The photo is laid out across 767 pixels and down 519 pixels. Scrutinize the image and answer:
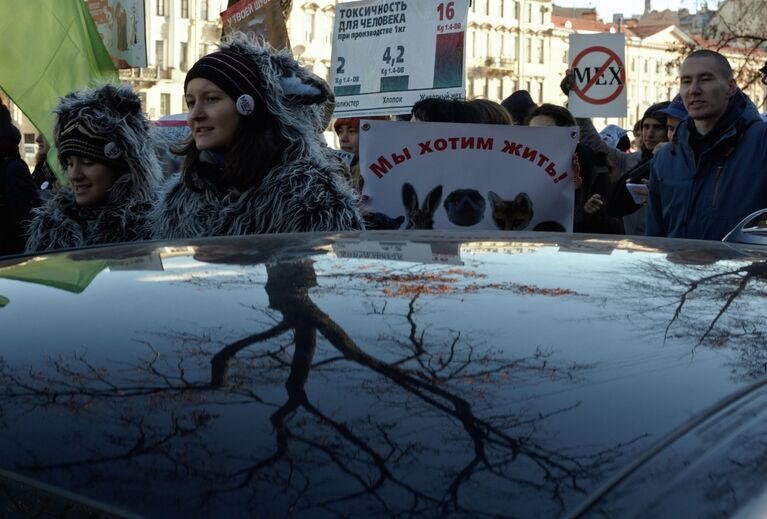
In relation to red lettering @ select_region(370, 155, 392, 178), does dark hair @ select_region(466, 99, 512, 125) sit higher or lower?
higher

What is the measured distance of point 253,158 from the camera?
154 inches

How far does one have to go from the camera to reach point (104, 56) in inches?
277

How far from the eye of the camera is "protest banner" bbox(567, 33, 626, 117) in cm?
945

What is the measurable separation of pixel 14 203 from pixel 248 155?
3.06 m

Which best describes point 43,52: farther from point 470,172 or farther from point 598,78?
point 598,78

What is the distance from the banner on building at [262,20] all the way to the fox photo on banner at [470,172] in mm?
2406

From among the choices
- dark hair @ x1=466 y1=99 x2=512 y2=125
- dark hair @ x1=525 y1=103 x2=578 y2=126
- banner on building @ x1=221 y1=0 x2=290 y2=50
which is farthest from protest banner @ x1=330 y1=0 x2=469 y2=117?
dark hair @ x1=466 y1=99 x2=512 y2=125

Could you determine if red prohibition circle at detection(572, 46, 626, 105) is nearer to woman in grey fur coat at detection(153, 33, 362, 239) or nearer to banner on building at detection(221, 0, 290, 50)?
banner on building at detection(221, 0, 290, 50)

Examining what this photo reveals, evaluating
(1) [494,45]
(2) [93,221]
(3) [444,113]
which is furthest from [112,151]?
(1) [494,45]

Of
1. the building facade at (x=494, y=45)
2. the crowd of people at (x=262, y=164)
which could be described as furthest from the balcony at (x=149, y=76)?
the crowd of people at (x=262, y=164)

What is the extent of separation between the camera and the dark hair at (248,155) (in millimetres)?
3893

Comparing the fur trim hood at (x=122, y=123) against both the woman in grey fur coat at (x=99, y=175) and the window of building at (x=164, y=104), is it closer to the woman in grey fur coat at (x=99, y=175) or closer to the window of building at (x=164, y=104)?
the woman in grey fur coat at (x=99, y=175)

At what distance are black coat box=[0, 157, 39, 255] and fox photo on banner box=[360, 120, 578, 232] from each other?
88.7 inches

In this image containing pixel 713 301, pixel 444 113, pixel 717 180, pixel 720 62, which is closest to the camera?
pixel 713 301
